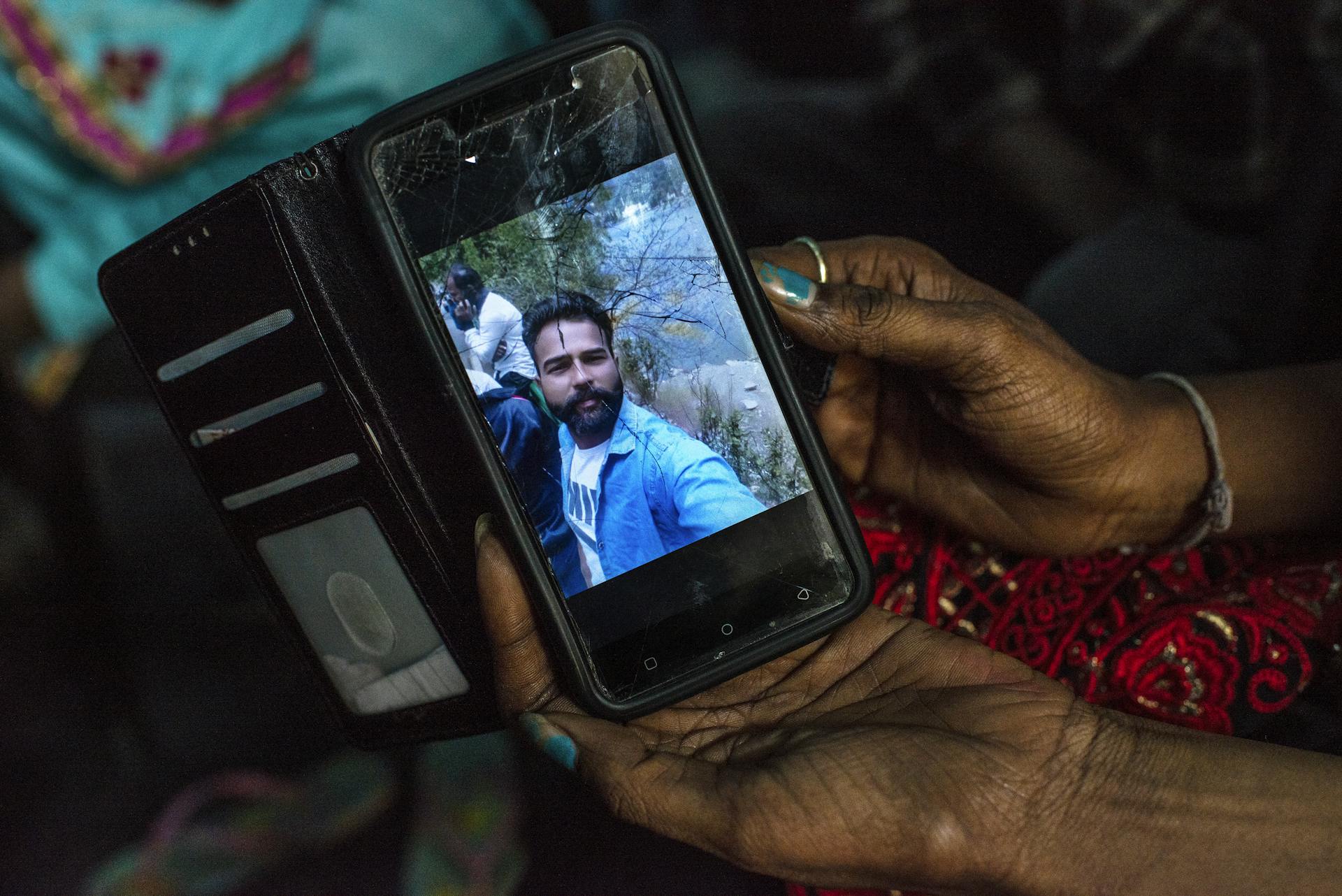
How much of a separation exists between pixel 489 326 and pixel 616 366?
6 centimetres

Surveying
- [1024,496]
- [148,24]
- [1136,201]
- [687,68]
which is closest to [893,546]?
[1024,496]

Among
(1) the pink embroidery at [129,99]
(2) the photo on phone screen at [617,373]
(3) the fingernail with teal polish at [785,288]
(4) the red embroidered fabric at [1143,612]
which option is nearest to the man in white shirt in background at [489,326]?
(2) the photo on phone screen at [617,373]

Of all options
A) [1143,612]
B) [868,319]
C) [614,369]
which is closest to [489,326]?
[614,369]

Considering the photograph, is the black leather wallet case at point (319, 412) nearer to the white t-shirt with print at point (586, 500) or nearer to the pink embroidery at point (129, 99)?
the white t-shirt with print at point (586, 500)

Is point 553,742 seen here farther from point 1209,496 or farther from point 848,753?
point 1209,496

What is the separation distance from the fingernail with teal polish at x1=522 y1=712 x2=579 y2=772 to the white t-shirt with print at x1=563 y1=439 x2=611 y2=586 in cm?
7

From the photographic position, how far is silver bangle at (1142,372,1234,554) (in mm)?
536

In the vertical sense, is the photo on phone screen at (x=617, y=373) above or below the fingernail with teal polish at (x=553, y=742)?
above

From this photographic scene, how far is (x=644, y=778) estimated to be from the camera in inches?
16.3

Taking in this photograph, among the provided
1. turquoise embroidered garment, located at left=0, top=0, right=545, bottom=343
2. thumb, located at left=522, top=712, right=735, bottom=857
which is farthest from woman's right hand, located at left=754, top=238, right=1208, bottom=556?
turquoise embroidered garment, located at left=0, top=0, right=545, bottom=343

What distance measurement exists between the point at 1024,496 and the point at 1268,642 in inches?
5.7

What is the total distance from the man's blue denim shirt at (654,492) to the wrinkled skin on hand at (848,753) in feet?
0.18

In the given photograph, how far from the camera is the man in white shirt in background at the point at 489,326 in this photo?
1.42ft

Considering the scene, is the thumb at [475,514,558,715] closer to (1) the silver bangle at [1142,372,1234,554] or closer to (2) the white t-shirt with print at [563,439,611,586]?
(2) the white t-shirt with print at [563,439,611,586]
